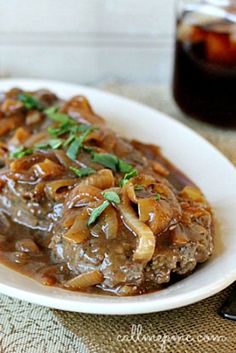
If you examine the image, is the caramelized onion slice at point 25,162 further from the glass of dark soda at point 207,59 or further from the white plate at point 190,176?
the glass of dark soda at point 207,59

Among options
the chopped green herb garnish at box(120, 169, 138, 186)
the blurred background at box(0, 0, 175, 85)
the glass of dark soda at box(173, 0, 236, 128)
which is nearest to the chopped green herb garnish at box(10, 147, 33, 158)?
the chopped green herb garnish at box(120, 169, 138, 186)

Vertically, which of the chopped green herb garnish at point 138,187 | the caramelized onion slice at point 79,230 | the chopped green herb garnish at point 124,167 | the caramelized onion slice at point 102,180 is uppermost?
the chopped green herb garnish at point 138,187

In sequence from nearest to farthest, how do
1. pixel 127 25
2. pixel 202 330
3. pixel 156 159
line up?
pixel 202 330, pixel 156 159, pixel 127 25

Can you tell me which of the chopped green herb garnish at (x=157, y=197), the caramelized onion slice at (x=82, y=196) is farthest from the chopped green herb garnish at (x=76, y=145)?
the chopped green herb garnish at (x=157, y=197)

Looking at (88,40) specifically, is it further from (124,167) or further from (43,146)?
(124,167)

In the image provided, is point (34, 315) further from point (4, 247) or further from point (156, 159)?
point (156, 159)

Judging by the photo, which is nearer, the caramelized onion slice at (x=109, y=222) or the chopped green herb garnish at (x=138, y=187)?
the caramelized onion slice at (x=109, y=222)

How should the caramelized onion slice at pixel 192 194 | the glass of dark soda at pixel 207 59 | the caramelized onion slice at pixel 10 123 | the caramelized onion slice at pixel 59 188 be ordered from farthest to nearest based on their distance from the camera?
the glass of dark soda at pixel 207 59, the caramelized onion slice at pixel 10 123, the caramelized onion slice at pixel 192 194, the caramelized onion slice at pixel 59 188

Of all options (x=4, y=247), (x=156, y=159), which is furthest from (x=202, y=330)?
(x=156, y=159)
